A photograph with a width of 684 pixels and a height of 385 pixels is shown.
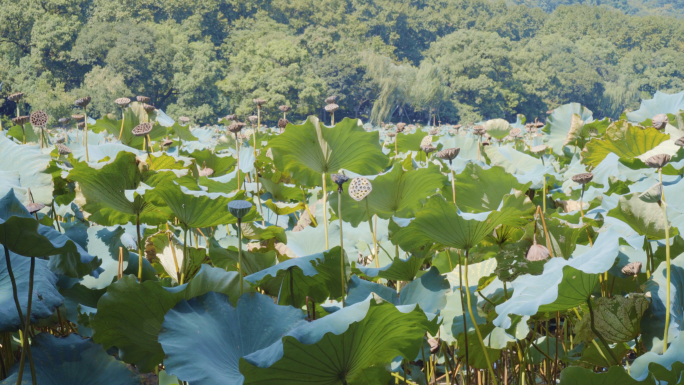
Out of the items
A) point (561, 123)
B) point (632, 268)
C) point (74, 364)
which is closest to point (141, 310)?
point (74, 364)

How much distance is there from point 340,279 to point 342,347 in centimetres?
29

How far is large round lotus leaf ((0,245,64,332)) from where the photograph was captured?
1.94ft

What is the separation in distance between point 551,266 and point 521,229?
297mm

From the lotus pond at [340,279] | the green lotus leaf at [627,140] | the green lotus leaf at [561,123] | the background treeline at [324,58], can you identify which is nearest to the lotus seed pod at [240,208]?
the lotus pond at [340,279]

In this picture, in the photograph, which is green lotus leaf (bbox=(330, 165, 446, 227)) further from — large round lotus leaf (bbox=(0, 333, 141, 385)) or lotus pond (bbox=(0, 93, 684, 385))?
large round lotus leaf (bbox=(0, 333, 141, 385))

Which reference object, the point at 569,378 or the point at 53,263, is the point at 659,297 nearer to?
the point at 569,378

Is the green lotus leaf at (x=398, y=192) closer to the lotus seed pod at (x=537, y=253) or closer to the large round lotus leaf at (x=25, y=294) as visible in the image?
the lotus seed pod at (x=537, y=253)

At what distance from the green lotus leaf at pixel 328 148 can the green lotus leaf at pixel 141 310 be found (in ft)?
1.56

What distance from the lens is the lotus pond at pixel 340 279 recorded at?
1.79 feet

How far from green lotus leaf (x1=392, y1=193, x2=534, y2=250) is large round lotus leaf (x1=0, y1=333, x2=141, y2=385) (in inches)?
17.5

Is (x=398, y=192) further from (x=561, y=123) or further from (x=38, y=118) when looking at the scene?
(x=561, y=123)

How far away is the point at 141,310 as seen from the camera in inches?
25.3

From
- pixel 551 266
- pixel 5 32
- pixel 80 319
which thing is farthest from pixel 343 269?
pixel 5 32

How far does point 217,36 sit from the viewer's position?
39.8m
